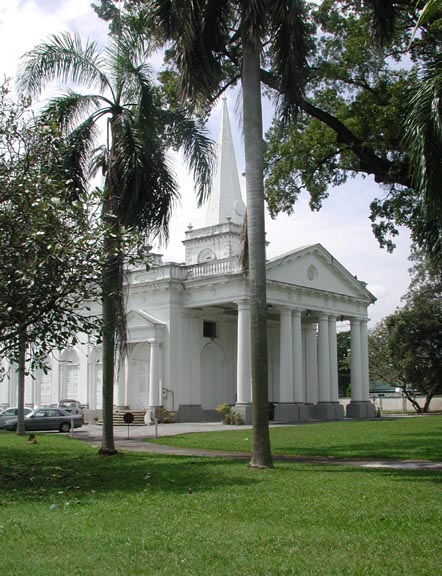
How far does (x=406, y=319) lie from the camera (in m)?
52.9

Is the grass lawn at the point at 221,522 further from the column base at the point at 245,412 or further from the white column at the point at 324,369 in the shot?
the white column at the point at 324,369

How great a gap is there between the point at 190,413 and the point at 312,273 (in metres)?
11.3

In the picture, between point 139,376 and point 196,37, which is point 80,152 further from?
point 139,376

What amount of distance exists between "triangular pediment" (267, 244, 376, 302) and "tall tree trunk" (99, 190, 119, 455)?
68.8ft

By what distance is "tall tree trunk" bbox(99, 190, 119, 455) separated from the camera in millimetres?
12367

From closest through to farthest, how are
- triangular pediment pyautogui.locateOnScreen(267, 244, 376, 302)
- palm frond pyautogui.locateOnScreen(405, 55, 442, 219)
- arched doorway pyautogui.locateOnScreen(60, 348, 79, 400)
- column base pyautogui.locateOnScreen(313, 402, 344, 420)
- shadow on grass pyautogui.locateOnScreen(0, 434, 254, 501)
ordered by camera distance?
palm frond pyautogui.locateOnScreen(405, 55, 442, 219) → shadow on grass pyautogui.locateOnScreen(0, 434, 254, 501) → triangular pediment pyautogui.locateOnScreen(267, 244, 376, 302) → column base pyautogui.locateOnScreen(313, 402, 344, 420) → arched doorway pyautogui.locateOnScreen(60, 348, 79, 400)

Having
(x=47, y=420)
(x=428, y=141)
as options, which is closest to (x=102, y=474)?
(x=428, y=141)

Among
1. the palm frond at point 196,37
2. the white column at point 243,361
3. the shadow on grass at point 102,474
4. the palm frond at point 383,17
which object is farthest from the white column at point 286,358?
the palm frond at point 383,17

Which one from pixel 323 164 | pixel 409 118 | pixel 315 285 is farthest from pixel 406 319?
pixel 409 118

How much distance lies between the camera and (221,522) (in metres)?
8.05

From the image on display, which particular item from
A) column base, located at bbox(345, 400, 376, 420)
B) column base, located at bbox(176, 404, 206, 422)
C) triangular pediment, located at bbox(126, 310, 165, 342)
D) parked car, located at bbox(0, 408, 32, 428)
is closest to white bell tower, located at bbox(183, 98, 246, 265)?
triangular pediment, located at bbox(126, 310, 165, 342)

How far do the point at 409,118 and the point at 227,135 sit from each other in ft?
117

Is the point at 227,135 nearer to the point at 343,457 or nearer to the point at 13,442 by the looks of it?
the point at 13,442

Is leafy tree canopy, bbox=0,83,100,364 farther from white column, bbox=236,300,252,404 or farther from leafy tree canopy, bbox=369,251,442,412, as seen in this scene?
leafy tree canopy, bbox=369,251,442,412
